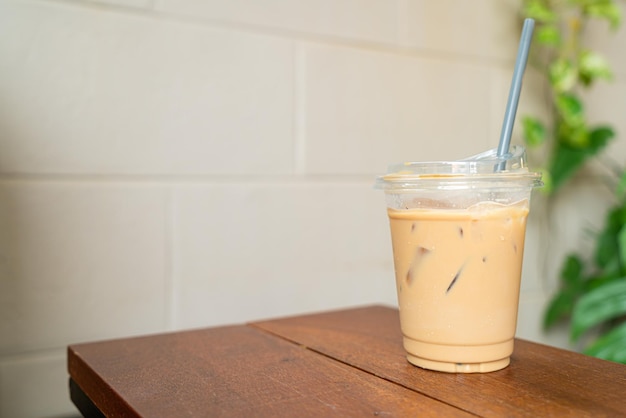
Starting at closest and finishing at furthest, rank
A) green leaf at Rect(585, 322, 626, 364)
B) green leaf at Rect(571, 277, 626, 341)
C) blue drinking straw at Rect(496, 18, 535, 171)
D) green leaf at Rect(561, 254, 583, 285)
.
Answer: blue drinking straw at Rect(496, 18, 535, 171), green leaf at Rect(585, 322, 626, 364), green leaf at Rect(571, 277, 626, 341), green leaf at Rect(561, 254, 583, 285)

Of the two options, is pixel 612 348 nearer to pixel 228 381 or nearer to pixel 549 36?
pixel 549 36

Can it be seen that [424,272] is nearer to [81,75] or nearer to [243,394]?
[243,394]

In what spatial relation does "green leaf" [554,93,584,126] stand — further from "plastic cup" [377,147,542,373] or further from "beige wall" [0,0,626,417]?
"plastic cup" [377,147,542,373]

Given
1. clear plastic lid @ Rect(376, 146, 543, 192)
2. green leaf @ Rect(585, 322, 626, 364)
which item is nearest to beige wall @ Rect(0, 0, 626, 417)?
green leaf @ Rect(585, 322, 626, 364)

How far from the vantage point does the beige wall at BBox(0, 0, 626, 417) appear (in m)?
1.08

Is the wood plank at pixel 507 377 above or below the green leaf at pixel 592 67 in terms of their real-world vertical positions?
below

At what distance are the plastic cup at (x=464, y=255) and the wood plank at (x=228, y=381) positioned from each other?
0.27 feet

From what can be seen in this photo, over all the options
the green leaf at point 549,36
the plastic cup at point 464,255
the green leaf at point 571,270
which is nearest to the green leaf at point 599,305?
the green leaf at point 571,270

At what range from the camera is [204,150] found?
48.5 inches

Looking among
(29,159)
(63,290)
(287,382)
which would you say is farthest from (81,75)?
(287,382)

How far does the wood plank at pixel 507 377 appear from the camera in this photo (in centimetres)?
55

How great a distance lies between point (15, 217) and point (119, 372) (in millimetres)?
498

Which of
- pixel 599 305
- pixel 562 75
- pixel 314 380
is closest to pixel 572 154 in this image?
pixel 562 75

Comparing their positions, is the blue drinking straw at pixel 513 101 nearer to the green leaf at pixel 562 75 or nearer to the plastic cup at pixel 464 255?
the plastic cup at pixel 464 255
